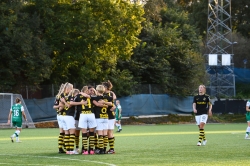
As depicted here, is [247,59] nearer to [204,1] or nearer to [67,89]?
→ [204,1]

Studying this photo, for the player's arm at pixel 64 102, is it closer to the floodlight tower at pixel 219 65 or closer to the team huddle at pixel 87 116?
the team huddle at pixel 87 116

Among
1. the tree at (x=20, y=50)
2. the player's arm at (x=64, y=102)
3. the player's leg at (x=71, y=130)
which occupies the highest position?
the tree at (x=20, y=50)

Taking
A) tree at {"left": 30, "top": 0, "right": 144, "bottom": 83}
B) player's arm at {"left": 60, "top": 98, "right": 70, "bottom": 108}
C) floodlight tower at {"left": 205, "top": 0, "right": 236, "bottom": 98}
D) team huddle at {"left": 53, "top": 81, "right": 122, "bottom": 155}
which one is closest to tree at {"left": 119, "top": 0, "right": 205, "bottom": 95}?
floodlight tower at {"left": 205, "top": 0, "right": 236, "bottom": 98}

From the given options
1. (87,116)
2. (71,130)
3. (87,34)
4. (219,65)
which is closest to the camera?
(87,116)

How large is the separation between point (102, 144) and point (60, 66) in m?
32.6

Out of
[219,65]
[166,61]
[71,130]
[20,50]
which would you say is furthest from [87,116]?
[219,65]

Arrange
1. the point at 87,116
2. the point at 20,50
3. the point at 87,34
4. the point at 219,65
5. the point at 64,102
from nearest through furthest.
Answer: the point at 87,116 < the point at 64,102 < the point at 20,50 < the point at 87,34 < the point at 219,65

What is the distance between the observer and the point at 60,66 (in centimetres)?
5144

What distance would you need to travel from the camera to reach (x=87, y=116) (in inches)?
754

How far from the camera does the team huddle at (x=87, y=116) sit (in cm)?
1917

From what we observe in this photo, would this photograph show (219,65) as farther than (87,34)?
Yes

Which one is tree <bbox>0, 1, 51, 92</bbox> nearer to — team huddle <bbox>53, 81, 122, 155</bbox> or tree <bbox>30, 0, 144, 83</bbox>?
tree <bbox>30, 0, 144, 83</bbox>

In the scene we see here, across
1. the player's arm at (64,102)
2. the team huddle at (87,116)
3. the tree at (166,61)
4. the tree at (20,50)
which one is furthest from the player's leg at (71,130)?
the tree at (166,61)

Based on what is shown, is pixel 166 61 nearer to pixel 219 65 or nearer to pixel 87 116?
pixel 219 65
